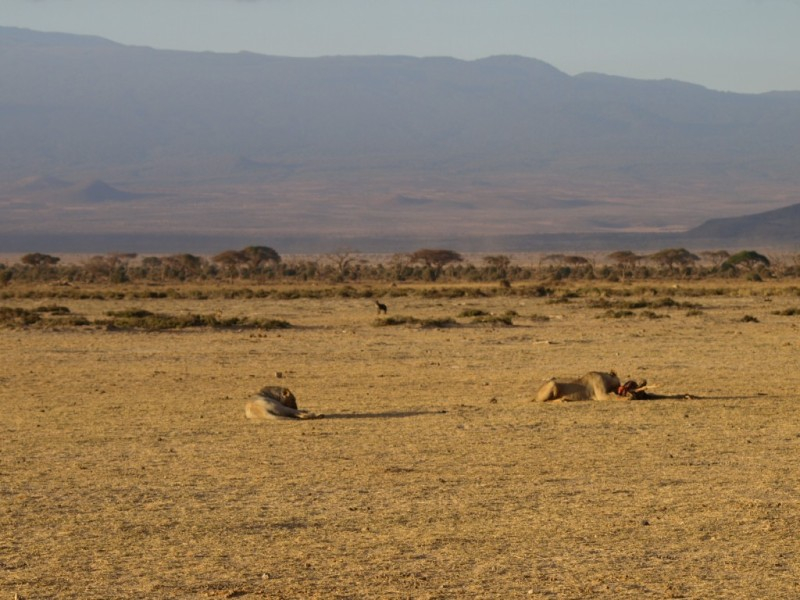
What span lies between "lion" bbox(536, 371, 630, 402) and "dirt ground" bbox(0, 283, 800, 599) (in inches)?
9.4

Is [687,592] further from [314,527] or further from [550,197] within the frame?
[550,197]

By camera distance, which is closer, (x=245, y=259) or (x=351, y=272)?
(x=351, y=272)

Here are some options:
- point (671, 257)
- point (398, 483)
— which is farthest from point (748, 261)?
point (398, 483)

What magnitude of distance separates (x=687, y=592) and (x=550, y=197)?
178m

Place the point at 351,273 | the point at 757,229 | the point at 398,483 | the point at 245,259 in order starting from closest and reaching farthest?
the point at 398,483, the point at 351,273, the point at 245,259, the point at 757,229

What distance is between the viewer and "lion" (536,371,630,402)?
15.5 m

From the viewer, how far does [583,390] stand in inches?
615

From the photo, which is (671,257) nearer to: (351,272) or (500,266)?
(500,266)

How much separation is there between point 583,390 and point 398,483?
5.50 meters

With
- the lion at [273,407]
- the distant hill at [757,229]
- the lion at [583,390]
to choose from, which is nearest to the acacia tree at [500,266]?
the lion at [583,390]

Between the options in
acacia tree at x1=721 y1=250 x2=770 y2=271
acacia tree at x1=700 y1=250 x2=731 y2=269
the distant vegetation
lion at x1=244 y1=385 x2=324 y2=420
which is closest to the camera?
lion at x1=244 y1=385 x2=324 y2=420

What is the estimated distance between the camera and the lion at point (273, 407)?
14.4 m

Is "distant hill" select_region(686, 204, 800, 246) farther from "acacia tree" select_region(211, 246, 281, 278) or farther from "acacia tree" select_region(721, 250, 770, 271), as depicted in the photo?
"acacia tree" select_region(211, 246, 281, 278)

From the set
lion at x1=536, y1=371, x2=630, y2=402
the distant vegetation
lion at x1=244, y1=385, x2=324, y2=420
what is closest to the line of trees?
the distant vegetation
